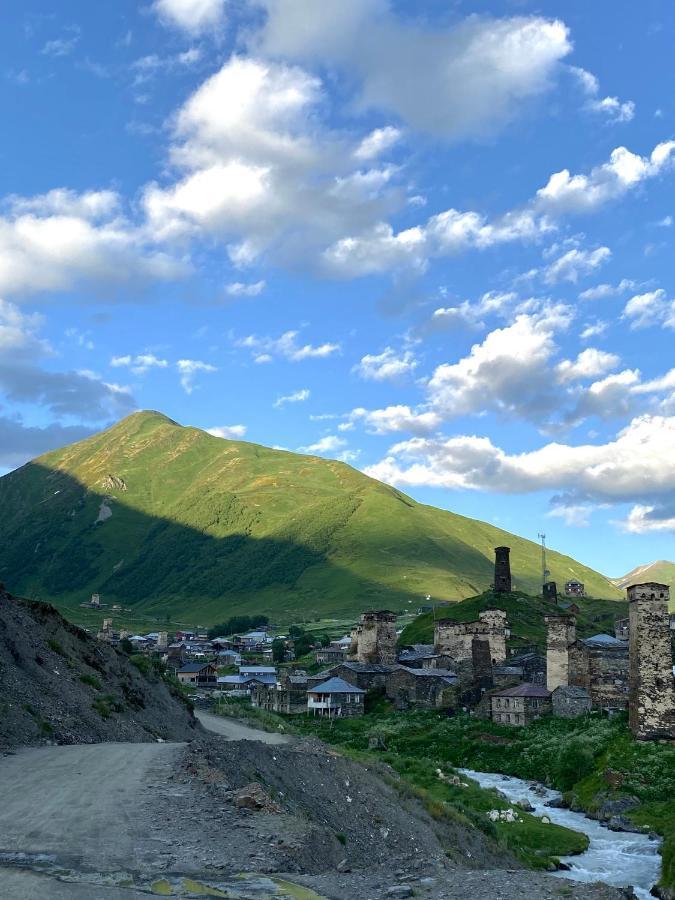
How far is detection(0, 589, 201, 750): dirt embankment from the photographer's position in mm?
34000

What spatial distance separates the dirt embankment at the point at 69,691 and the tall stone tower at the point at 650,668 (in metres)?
30.6

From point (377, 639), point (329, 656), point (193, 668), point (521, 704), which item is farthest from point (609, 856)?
point (329, 656)

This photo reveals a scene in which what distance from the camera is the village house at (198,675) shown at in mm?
122700

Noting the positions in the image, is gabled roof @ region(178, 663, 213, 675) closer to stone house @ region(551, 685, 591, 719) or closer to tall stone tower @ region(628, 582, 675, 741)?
stone house @ region(551, 685, 591, 719)

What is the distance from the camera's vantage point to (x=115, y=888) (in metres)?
15.2

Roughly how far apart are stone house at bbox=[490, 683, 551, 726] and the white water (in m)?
20.9

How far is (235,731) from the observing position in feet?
190

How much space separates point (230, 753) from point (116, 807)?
5.80 meters

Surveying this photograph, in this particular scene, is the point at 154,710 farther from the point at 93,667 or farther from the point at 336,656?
the point at 336,656

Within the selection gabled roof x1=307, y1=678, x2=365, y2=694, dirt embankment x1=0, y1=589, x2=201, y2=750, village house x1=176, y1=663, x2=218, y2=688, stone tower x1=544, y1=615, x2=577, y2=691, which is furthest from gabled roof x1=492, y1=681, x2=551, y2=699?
village house x1=176, y1=663, x2=218, y2=688

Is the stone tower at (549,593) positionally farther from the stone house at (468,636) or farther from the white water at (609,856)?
the white water at (609,856)

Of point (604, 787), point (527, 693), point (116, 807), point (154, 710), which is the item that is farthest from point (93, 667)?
point (527, 693)

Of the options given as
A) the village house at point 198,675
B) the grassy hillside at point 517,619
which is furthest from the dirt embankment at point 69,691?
the grassy hillside at point 517,619

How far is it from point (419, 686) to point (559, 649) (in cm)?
1902
